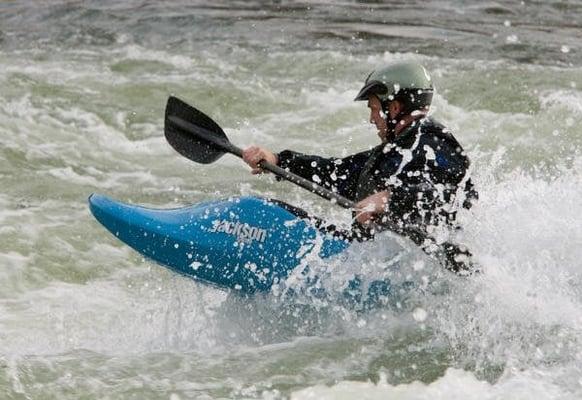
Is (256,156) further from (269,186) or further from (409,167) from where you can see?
(269,186)

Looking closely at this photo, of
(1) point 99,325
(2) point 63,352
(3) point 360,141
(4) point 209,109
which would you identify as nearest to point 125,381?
(2) point 63,352

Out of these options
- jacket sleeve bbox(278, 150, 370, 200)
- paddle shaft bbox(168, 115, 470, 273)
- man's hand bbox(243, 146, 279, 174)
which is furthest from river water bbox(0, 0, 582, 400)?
man's hand bbox(243, 146, 279, 174)

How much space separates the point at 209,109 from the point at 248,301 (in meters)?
5.74

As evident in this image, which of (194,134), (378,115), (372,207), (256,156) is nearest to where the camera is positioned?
(372,207)

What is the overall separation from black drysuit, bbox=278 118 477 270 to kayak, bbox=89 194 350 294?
26 centimetres

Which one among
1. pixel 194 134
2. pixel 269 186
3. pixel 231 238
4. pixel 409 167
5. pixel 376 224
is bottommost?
pixel 269 186

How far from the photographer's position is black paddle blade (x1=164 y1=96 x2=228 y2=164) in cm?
650

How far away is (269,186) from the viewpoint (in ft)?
30.9

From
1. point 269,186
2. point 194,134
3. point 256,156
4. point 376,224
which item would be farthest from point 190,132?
point 269,186

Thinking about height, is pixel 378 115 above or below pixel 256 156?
above

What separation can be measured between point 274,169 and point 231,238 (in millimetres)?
389

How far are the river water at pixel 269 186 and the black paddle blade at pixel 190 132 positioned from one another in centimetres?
70

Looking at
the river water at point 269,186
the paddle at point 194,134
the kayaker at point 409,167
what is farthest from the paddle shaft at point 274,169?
the river water at point 269,186

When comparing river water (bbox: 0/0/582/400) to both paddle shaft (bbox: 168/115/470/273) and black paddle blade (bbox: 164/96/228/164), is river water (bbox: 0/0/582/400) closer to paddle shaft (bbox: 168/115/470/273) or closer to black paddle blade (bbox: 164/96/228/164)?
paddle shaft (bbox: 168/115/470/273)
